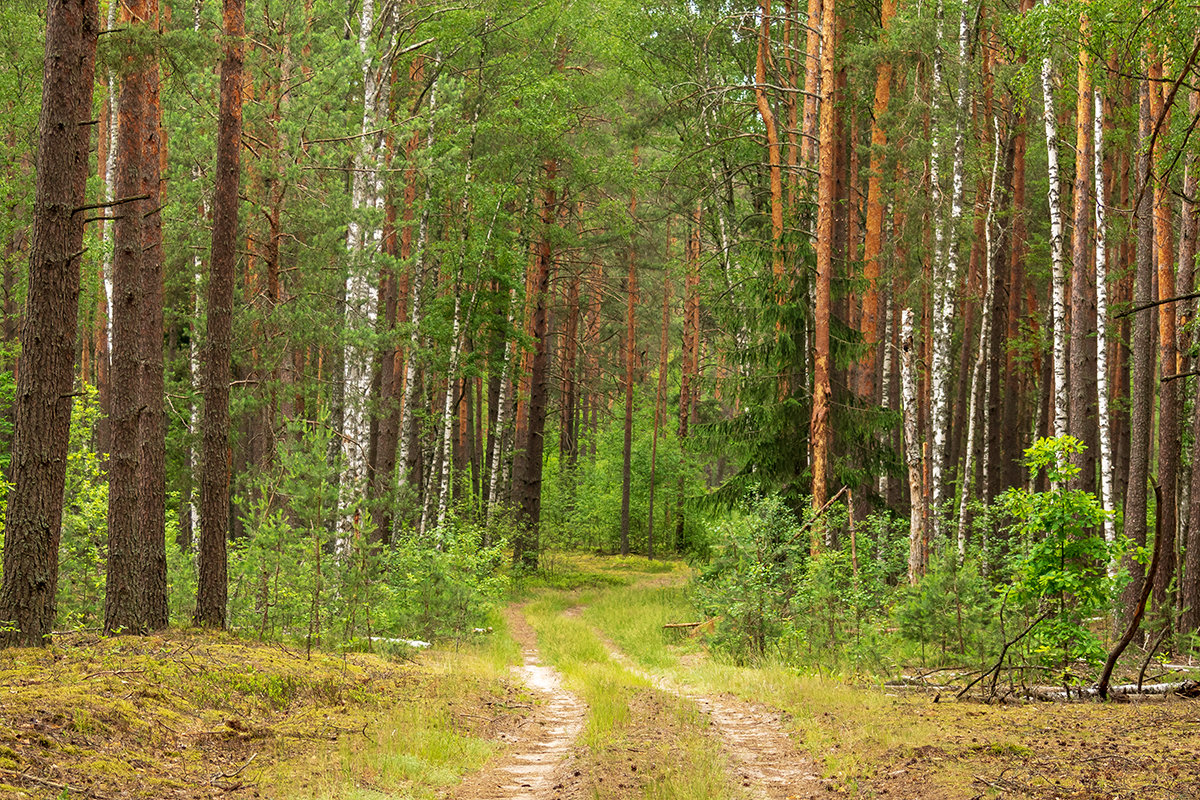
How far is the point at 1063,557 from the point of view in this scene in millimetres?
8188

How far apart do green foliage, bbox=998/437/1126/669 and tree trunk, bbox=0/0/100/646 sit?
8.85 m

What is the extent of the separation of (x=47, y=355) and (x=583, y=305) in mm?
22025

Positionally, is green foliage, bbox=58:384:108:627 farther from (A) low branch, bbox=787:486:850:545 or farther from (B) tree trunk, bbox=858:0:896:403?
(B) tree trunk, bbox=858:0:896:403

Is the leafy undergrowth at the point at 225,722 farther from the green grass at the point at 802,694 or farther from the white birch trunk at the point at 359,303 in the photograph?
the white birch trunk at the point at 359,303

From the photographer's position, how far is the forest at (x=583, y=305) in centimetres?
943

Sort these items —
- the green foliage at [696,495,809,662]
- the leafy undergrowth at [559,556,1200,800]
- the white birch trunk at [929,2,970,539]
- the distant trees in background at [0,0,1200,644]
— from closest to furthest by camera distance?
the leafy undergrowth at [559,556,1200,800]
the distant trees in background at [0,0,1200,644]
the green foliage at [696,495,809,662]
the white birch trunk at [929,2,970,539]

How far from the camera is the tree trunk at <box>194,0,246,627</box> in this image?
11.0 metres

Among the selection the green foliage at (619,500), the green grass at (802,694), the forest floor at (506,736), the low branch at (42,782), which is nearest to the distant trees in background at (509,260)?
the forest floor at (506,736)

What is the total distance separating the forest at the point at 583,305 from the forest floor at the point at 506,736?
675mm

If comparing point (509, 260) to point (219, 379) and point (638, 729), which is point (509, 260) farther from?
point (638, 729)

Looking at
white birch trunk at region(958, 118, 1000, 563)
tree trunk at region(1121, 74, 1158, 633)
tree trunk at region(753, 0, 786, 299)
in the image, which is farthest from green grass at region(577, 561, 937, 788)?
white birch trunk at region(958, 118, 1000, 563)

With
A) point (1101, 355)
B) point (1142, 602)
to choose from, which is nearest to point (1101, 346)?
point (1101, 355)

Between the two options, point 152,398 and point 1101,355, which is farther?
point 1101,355

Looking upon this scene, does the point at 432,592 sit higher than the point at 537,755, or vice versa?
the point at 432,592
